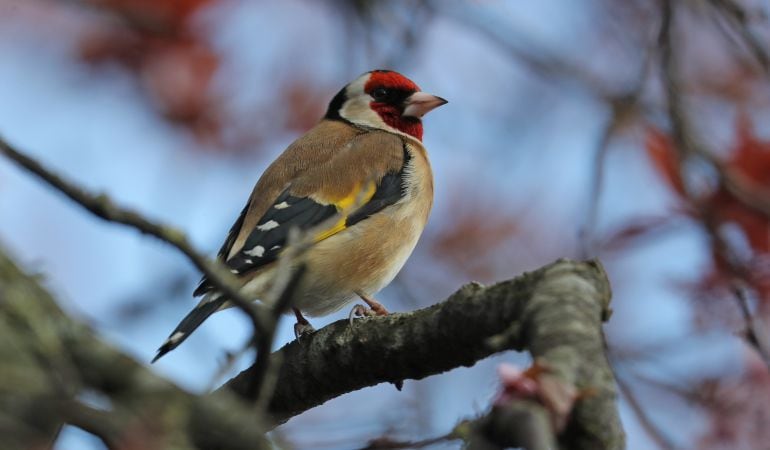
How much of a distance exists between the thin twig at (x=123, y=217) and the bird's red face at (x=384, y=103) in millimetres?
4325

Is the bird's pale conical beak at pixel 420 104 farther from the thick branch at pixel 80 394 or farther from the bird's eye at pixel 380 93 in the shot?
the thick branch at pixel 80 394

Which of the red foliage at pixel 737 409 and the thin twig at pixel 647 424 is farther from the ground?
the red foliage at pixel 737 409

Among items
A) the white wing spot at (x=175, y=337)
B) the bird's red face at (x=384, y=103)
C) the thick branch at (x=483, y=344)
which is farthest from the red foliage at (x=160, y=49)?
the thick branch at (x=483, y=344)

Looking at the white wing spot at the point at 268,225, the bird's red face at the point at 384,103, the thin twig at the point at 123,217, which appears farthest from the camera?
the bird's red face at the point at 384,103

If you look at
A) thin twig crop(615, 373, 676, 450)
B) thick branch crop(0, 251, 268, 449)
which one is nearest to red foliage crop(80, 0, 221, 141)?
thin twig crop(615, 373, 676, 450)

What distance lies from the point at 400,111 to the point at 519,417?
4.67 m

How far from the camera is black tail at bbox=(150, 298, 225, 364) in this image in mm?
3955

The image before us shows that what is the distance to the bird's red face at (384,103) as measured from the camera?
646cm

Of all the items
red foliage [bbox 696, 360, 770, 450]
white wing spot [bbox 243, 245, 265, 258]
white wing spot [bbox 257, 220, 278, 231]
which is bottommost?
red foliage [bbox 696, 360, 770, 450]

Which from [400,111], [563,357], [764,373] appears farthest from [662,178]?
[563,357]

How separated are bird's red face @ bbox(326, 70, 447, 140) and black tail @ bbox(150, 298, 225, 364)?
2.55 m

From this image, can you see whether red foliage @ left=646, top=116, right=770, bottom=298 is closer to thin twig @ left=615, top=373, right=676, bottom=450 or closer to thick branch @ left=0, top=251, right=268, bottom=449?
thin twig @ left=615, top=373, right=676, bottom=450

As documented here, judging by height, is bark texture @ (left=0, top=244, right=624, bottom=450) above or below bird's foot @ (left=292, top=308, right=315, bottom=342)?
below

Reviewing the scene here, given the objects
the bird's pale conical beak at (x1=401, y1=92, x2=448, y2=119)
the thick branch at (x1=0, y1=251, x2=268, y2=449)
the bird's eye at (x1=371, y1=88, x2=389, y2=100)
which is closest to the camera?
the thick branch at (x1=0, y1=251, x2=268, y2=449)
